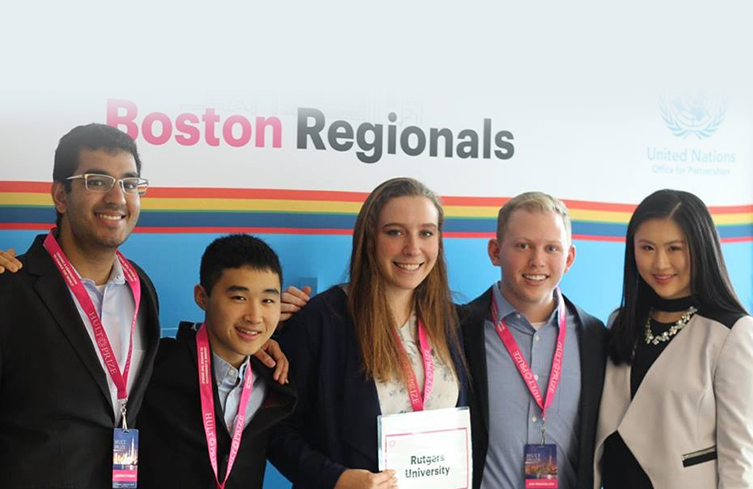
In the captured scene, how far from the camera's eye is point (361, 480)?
2.73 metres

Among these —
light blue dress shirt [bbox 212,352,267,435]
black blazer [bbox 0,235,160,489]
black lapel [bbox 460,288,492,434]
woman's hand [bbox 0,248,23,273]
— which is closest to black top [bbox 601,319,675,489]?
black lapel [bbox 460,288,492,434]

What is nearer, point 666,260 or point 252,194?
point 666,260

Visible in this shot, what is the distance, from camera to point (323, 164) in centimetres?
366

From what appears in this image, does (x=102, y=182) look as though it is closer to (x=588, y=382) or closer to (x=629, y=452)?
(x=588, y=382)

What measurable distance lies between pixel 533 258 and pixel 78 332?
1.65 meters

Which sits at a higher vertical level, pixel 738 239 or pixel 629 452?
pixel 738 239

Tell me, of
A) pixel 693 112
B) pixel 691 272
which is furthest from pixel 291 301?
pixel 693 112

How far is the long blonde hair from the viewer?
2928 millimetres

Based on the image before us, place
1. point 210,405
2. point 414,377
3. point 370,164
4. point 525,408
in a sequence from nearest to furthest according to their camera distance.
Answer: point 210,405 → point 414,377 → point 525,408 → point 370,164

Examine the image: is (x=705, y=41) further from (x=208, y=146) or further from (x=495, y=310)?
(x=208, y=146)

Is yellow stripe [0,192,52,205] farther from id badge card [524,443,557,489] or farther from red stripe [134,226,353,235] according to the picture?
id badge card [524,443,557,489]

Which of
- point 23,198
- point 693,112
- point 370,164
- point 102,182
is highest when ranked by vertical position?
point 693,112

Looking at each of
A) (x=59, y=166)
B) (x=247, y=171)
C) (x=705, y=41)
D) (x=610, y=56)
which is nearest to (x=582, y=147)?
(x=610, y=56)

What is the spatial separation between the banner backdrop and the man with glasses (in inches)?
26.9
